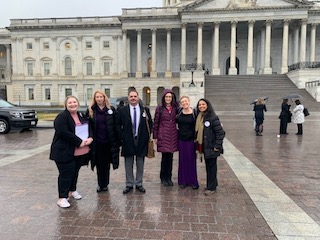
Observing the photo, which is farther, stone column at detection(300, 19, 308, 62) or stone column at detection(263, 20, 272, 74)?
stone column at detection(263, 20, 272, 74)

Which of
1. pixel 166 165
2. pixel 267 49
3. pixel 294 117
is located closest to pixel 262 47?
pixel 267 49

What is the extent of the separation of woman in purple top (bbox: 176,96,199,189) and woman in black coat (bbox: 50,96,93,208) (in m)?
1.81

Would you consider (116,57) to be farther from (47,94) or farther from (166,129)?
(166,129)

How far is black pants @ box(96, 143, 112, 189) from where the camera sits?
18.4ft

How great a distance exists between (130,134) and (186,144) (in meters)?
1.15

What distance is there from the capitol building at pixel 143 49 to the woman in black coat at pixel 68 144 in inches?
Answer: 1696

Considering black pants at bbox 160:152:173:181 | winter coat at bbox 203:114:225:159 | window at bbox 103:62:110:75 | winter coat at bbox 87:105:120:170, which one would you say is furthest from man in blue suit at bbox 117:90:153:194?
window at bbox 103:62:110:75

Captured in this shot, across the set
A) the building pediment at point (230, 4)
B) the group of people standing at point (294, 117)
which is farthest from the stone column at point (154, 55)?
the group of people standing at point (294, 117)

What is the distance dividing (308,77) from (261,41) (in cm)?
1343

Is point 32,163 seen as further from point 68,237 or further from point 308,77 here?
point 308,77

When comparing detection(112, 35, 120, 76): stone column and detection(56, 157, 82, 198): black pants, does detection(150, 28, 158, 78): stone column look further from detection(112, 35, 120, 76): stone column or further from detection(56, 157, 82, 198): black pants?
detection(56, 157, 82, 198): black pants

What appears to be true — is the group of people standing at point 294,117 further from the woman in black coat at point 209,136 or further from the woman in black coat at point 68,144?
the woman in black coat at point 68,144

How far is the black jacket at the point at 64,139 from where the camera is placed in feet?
16.0

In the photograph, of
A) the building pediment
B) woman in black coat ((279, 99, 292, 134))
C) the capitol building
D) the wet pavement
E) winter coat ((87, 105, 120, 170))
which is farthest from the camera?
the capitol building
